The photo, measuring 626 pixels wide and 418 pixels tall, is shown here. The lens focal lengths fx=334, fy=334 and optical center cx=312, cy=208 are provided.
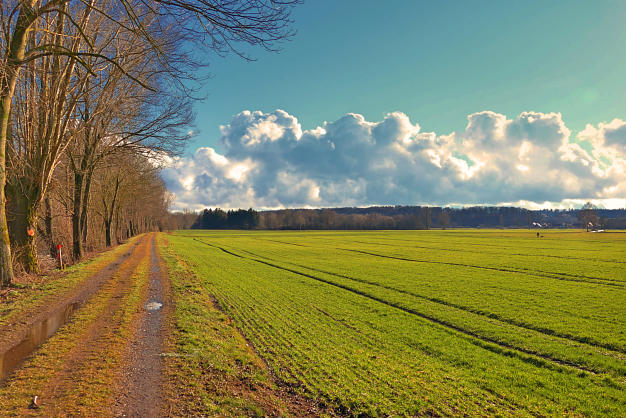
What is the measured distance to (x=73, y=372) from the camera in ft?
20.9

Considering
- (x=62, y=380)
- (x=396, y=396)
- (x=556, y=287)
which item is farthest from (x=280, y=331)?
(x=556, y=287)

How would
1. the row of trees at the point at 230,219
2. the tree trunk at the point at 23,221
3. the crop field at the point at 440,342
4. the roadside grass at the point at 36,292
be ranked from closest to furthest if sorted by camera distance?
the crop field at the point at 440,342, the roadside grass at the point at 36,292, the tree trunk at the point at 23,221, the row of trees at the point at 230,219

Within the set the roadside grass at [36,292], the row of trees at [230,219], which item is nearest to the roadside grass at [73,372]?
the roadside grass at [36,292]

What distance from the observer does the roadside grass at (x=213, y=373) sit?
5.66 m

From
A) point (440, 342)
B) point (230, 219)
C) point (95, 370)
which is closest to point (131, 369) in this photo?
point (95, 370)

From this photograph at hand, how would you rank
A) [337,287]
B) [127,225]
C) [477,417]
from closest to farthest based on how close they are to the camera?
[477,417], [337,287], [127,225]

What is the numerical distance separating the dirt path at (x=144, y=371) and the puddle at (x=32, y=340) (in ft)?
6.61

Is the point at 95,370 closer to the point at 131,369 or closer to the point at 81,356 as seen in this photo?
the point at 131,369

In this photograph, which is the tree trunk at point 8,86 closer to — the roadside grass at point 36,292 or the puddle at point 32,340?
the roadside grass at point 36,292

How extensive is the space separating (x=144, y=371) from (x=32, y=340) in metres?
3.94

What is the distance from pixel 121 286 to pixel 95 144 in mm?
13828

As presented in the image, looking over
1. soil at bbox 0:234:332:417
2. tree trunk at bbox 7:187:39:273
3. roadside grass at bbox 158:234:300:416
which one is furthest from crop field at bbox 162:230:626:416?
tree trunk at bbox 7:187:39:273

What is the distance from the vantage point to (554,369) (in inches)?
336

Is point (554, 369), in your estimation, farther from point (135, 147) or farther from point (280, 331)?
point (135, 147)
